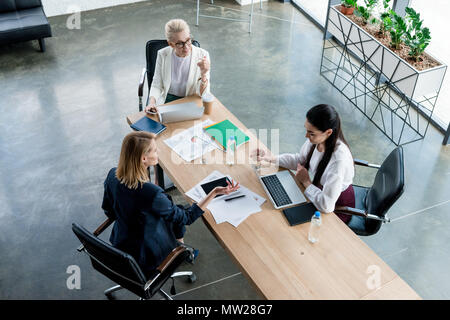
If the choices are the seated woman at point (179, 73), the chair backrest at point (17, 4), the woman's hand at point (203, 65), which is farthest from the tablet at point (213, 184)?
the chair backrest at point (17, 4)

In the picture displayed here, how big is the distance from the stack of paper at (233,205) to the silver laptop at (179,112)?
2.35ft

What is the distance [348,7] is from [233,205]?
3.31 metres

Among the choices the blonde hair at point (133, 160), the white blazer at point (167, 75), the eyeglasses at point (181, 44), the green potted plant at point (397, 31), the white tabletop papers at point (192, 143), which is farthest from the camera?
the green potted plant at point (397, 31)

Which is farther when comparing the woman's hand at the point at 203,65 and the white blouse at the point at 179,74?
the white blouse at the point at 179,74

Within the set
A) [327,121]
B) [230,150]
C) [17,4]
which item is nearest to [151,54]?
[230,150]

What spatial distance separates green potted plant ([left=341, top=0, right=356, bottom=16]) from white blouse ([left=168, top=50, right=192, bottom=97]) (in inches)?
89.3

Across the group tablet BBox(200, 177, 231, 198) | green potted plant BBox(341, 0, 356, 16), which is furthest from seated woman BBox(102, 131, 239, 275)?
green potted plant BBox(341, 0, 356, 16)

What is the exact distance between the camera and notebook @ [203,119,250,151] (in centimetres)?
341

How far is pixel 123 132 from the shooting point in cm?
485

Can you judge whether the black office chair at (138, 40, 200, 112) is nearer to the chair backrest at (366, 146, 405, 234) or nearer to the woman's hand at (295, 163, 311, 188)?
the woman's hand at (295, 163, 311, 188)

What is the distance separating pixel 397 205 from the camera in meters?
4.11

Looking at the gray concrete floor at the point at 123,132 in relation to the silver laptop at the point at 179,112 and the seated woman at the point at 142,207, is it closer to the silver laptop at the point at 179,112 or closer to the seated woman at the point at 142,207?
the seated woman at the point at 142,207

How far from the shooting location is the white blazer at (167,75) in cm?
387

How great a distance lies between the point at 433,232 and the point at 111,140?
3205 millimetres
